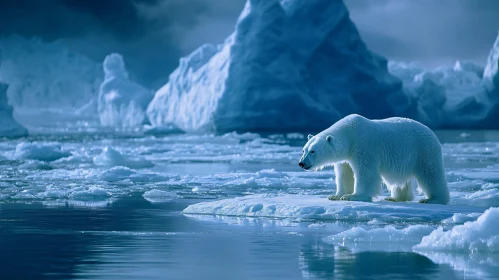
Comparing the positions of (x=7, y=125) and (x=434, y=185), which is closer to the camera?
(x=434, y=185)

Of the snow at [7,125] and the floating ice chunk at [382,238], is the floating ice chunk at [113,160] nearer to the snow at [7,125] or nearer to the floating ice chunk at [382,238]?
the floating ice chunk at [382,238]

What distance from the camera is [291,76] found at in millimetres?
57250

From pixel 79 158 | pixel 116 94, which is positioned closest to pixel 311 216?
pixel 79 158

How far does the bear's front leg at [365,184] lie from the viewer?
10.4 m

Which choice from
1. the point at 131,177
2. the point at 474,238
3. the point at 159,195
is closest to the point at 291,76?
the point at 131,177

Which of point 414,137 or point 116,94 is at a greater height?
point 116,94

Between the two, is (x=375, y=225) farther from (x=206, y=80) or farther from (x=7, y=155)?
(x=206, y=80)

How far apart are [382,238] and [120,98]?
3137 inches

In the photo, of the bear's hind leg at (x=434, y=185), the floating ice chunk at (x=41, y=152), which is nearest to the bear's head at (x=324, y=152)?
the bear's hind leg at (x=434, y=185)

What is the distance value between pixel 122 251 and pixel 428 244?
9.34 feet

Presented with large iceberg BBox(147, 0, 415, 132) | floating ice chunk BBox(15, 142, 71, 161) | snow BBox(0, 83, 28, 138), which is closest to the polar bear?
floating ice chunk BBox(15, 142, 71, 161)

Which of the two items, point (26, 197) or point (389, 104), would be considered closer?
point (26, 197)

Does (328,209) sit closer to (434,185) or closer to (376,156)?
(376,156)

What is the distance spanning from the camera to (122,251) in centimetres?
745
